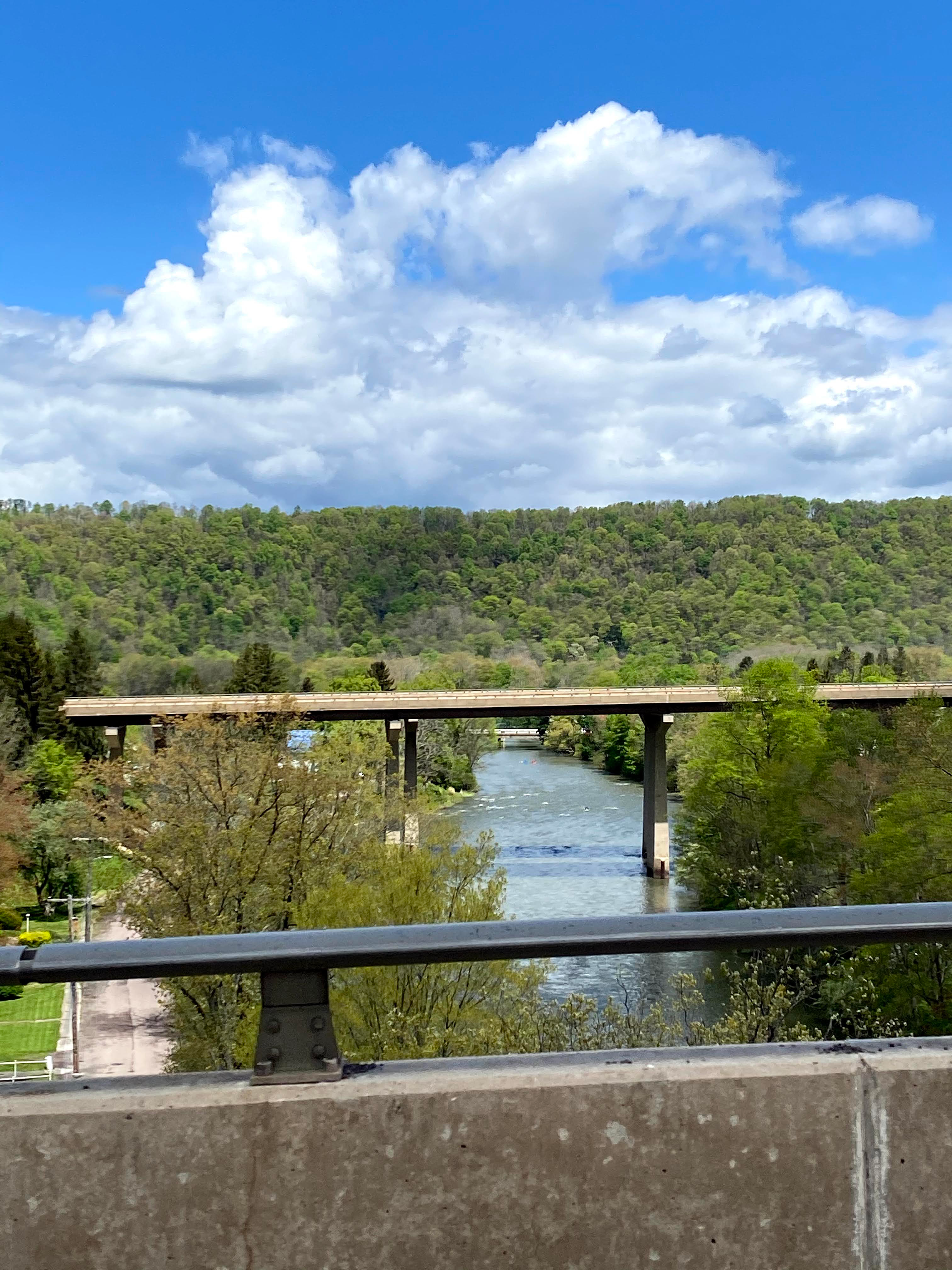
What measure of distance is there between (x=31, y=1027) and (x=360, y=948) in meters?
34.2

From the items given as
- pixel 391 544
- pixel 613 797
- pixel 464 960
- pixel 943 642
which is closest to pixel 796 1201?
pixel 464 960

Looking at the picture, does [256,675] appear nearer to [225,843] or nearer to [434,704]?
[434,704]

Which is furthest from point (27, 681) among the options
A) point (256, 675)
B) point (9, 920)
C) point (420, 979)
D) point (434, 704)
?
point (420, 979)

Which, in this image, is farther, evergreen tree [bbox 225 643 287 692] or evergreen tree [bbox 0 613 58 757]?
evergreen tree [bbox 225 643 287 692]

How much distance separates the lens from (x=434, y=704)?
68750mm

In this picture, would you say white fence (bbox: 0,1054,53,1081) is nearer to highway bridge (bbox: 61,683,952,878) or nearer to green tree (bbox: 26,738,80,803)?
green tree (bbox: 26,738,80,803)

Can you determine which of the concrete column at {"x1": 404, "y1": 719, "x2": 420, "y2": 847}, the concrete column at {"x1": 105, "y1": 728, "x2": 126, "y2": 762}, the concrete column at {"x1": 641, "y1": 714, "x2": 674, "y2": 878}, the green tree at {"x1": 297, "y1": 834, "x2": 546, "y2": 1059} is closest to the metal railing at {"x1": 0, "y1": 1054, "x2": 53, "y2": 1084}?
the green tree at {"x1": 297, "y1": 834, "x2": 546, "y2": 1059}

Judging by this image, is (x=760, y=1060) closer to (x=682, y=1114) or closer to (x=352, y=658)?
(x=682, y=1114)

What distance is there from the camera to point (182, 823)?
3053cm

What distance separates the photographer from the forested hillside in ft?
527

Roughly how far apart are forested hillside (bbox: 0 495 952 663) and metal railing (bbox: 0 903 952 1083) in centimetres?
14952

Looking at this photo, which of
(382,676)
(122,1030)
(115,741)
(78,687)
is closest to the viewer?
(122,1030)

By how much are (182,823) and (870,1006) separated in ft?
55.2

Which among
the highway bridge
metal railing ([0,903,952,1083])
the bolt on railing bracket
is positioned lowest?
the highway bridge
